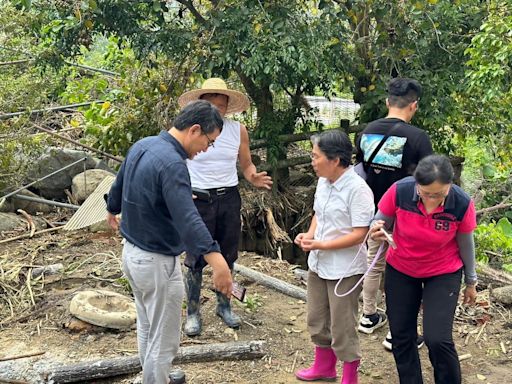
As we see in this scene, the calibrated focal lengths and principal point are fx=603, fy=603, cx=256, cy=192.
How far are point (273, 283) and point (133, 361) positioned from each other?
2001 mm

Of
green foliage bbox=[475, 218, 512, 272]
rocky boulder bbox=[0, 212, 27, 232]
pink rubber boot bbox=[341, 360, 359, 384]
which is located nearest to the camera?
pink rubber boot bbox=[341, 360, 359, 384]

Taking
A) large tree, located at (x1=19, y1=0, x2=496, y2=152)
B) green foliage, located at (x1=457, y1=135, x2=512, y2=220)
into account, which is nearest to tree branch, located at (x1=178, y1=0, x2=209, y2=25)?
large tree, located at (x1=19, y1=0, x2=496, y2=152)

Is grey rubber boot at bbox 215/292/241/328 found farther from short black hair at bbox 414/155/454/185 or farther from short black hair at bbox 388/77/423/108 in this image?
short black hair at bbox 414/155/454/185

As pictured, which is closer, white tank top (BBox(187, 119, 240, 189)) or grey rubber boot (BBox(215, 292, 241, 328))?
white tank top (BBox(187, 119, 240, 189))

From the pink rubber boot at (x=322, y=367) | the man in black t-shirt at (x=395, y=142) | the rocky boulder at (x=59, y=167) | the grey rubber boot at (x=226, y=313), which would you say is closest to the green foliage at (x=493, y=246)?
the man in black t-shirt at (x=395, y=142)

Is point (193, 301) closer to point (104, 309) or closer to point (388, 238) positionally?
point (104, 309)

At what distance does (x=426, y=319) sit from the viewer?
3385 mm

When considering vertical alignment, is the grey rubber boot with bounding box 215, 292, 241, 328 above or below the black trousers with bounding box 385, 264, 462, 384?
below

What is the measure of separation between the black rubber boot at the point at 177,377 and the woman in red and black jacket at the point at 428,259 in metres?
1.42

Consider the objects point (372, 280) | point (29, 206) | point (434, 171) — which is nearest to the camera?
point (434, 171)

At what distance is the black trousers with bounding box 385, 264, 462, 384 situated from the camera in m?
3.34

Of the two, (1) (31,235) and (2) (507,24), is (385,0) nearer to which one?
(2) (507,24)

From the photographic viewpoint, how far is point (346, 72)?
697 cm

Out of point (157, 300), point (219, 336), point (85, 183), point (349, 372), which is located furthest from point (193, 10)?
point (349, 372)
